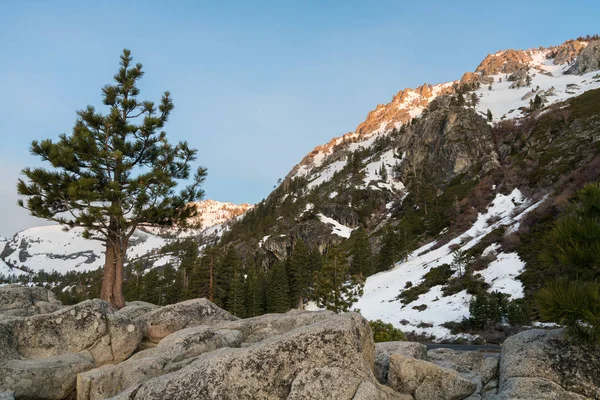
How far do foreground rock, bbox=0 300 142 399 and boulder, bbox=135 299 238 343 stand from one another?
3.23 ft

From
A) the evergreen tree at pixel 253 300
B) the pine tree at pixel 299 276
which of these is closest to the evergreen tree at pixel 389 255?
the pine tree at pixel 299 276

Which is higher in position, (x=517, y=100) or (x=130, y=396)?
(x=517, y=100)

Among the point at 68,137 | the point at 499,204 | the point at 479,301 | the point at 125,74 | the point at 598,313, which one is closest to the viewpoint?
the point at 598,313

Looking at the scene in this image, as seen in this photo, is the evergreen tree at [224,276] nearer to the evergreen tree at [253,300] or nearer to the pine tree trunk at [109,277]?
the evergreen tree at [253,300]

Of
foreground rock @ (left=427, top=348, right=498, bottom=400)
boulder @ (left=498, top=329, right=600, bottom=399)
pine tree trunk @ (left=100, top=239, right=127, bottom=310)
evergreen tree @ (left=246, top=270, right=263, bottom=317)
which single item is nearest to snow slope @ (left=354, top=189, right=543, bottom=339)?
evergreen tree @ (left=246, top=270, right=263, bottom=317)

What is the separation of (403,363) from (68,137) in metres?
17.3

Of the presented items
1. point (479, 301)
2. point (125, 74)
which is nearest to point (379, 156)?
point (479, 301)

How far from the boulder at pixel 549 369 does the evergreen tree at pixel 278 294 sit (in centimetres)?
6473

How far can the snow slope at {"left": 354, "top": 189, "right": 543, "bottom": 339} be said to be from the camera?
38438mm

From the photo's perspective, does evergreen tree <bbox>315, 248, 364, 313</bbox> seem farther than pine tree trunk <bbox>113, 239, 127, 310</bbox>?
Yes

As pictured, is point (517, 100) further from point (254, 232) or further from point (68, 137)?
point (68, 137)

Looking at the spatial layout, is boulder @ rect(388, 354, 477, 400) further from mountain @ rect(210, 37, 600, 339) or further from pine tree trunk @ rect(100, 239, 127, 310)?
pine tree trunk @ rect(100, 239, 127, 310)

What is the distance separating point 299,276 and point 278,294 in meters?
5.59

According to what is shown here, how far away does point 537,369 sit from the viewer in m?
6.20
